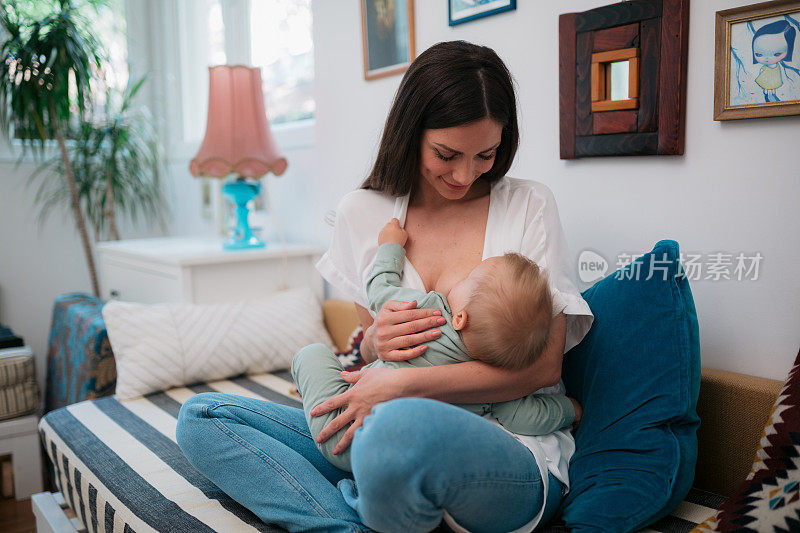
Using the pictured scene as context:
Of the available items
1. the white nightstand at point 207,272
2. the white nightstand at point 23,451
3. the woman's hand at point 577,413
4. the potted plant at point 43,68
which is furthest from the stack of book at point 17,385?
the woman's hand at point 577,413

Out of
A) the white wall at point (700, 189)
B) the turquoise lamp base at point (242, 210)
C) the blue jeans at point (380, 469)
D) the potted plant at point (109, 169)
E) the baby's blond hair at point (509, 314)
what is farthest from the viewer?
the potted plant at point (109, 169)

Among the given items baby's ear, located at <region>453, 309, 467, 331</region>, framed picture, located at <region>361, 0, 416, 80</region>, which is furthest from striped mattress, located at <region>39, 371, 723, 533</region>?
framed picture, located at <region>361, 0, 416, 80</region>

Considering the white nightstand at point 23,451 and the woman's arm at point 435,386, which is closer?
the woman's arm at point 435,386

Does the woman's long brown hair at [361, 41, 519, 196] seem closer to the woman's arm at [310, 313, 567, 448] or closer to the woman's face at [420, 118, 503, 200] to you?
the woman's face at [420, 118, 503, 200]

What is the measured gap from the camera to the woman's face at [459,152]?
134 centimetres

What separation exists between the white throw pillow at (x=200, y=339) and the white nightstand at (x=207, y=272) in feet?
0.69

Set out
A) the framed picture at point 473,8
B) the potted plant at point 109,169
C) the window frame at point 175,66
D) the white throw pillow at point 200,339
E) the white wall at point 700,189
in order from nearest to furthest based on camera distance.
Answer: the white wall at point 700,189 < the framed picture at point 473,8 < the white throw pillow at point 200,339 < the potted plant at point 109,169 < the window frame at point 175,66

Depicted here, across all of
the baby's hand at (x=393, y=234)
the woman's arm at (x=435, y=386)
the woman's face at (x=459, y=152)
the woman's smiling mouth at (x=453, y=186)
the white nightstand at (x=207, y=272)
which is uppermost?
the woman's face at (x=459, y=152)

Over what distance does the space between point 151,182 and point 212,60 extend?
0.84m

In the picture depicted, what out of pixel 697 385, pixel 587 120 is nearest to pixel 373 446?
pixel 697 385

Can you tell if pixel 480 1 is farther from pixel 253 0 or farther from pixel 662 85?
pixel 253 0

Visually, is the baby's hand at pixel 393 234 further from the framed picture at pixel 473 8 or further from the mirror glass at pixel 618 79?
the framed picture at pixel 473 8

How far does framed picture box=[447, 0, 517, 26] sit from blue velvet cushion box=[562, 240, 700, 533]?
88 cm

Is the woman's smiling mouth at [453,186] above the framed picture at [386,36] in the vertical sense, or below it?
Answer: below
